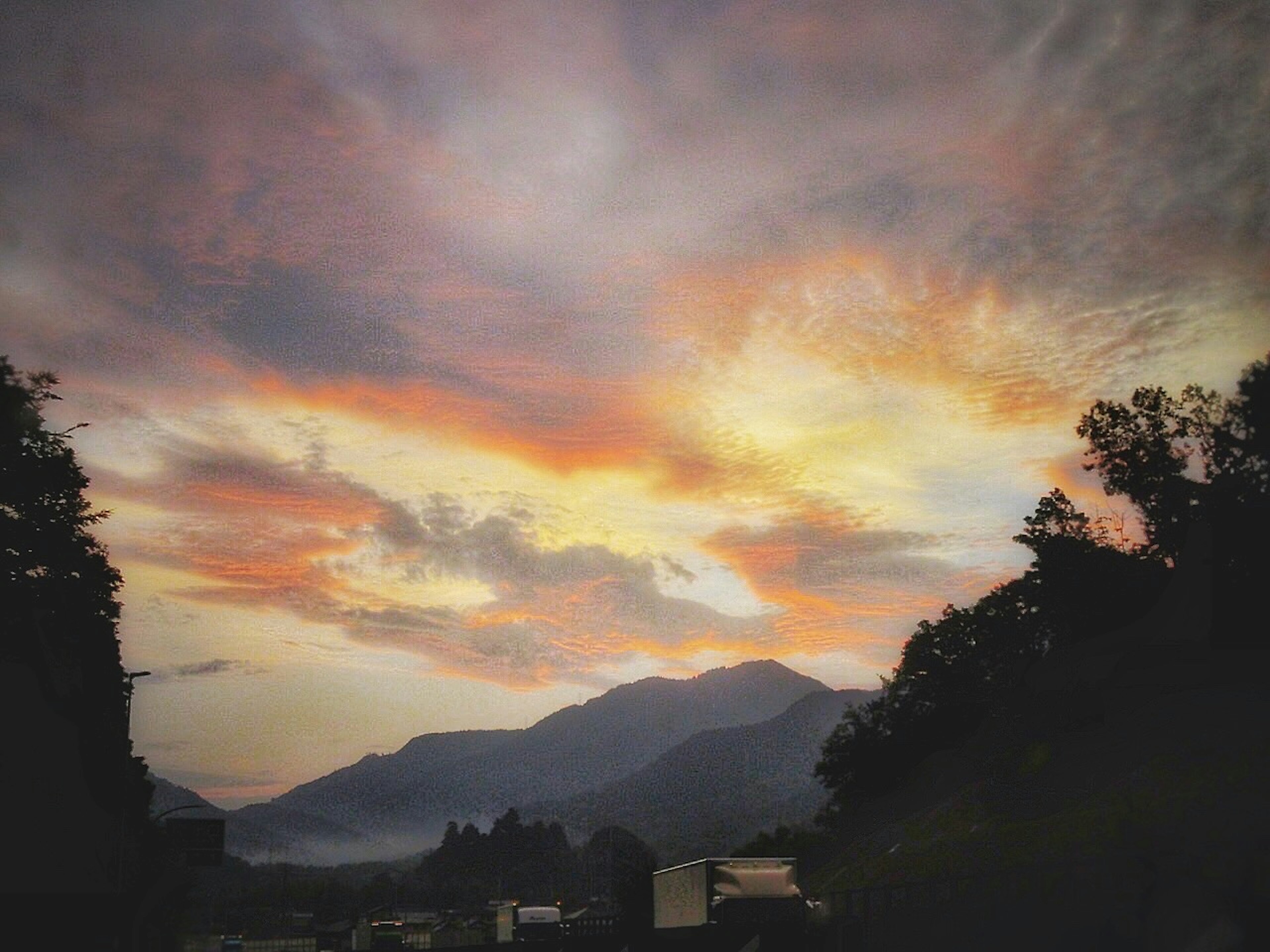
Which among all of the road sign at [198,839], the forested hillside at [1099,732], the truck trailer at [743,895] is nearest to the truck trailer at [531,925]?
the forested hillside at [1099,732]

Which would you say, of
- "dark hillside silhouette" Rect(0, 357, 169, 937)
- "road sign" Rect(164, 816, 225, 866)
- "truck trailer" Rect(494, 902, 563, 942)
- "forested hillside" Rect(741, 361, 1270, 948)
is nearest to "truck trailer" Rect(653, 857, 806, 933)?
"forested hillside" Rect(741, 361, 1270, 948)

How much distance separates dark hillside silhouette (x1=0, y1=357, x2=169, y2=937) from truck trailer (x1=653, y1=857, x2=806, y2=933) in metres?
20.8

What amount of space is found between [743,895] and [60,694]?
34963mm

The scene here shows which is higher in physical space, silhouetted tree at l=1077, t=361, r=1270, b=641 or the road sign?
silhouetted tree at l=1077, t=361, r=1270, b=641

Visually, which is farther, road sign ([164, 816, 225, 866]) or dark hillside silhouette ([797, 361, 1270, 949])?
road sign ([164, 816, 225, 866])

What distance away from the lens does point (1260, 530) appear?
6438 centimetres

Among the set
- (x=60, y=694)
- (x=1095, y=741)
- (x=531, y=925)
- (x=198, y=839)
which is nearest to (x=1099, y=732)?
(x=1095, y=741)

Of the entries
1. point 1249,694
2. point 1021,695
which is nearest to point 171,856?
point 1249,694

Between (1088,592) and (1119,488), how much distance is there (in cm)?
919

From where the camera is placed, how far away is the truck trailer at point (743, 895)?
47125 millimetres

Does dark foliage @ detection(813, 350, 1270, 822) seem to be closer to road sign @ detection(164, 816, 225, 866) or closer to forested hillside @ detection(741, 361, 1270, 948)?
forested hillside @ detection(741, 361, 1270, 948)

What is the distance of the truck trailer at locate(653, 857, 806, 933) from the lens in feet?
155

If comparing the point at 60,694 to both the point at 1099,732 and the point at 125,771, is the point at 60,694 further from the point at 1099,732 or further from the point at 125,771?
the point at 1099,732

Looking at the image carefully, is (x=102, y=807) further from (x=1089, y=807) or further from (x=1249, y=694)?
(x=1249, y=694)
